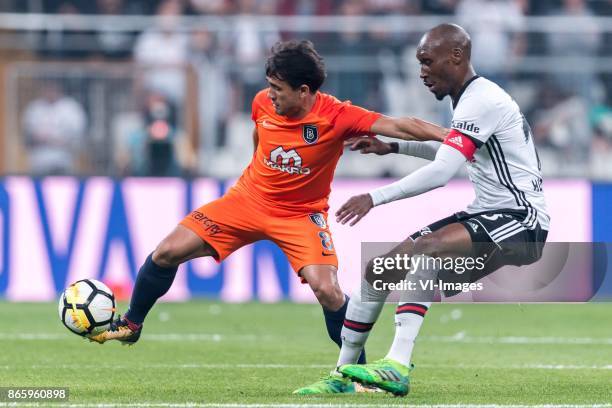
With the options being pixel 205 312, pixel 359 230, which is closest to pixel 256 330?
pixel 205 312

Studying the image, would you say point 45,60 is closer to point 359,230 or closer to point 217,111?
point 217,111

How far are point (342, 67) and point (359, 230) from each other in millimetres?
2362

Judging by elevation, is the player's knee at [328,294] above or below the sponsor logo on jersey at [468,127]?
below

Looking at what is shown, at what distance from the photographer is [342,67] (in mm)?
15953

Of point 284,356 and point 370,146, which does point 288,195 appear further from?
point 284,356

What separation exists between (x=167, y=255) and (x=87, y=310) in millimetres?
586

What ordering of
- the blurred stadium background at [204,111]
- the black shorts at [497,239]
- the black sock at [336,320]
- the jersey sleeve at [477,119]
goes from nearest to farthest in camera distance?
the jersey sleeve at [477,119] < the black shorts at [497,239] < the black sock at [336,320] < the blurred stadium background at [204,111]

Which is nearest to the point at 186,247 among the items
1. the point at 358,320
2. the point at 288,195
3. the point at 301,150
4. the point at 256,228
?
the point at 256,228

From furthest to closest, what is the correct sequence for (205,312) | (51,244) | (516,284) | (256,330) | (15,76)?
(15,76) → (51,244) → (205,312) → (256,330) → (516,284)

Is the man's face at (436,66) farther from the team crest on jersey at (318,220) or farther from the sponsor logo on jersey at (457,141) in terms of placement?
the team crest on jersey at (318,220)

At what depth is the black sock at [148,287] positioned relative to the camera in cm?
827

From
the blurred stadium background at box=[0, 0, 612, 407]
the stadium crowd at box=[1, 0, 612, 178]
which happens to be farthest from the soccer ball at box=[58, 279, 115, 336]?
→ the stadium crowd at box=[1, 0, 612, 178]

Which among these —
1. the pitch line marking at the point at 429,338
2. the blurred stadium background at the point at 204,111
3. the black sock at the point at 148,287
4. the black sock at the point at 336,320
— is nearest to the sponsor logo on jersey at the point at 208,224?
the black sock at the point at 148,287

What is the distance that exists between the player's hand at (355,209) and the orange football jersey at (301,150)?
3.58ft
